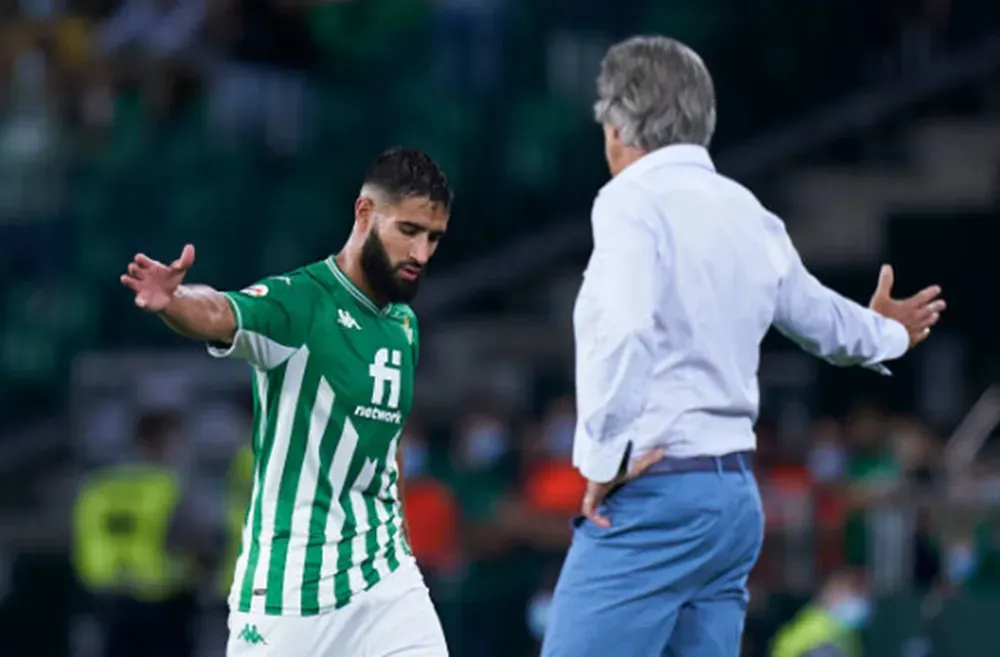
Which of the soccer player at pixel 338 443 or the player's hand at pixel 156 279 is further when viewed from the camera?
the soccer player at pixel 338 443

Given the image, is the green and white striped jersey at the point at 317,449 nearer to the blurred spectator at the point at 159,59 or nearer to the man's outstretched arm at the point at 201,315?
the man's outstretched arm at the point at 201,315

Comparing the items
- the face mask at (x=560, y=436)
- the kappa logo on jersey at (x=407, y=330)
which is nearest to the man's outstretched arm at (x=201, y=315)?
the kappa logo on jersey at (x=407, y=330)

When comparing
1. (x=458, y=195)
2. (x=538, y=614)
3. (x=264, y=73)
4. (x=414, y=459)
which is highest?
(x=264, y=73)

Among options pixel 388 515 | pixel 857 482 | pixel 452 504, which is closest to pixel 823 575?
pixel 857 482

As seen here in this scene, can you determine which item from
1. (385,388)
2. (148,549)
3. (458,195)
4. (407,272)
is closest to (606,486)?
(385,388)

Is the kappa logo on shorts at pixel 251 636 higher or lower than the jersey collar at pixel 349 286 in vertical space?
lower

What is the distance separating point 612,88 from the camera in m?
5.33

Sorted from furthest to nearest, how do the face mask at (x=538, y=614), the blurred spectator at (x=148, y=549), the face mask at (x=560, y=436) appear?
the face mask at (x=560, y=436) → the blurred spectator at (x=148, y=549) → the face mask at (x=538, y=614)

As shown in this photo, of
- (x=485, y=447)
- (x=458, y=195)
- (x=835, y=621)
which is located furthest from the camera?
(x=458, y=195)

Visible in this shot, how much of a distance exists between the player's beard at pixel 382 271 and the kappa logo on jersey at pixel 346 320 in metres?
0.11

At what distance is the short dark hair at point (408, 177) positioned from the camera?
5.48 metres

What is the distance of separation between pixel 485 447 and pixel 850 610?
110 inches

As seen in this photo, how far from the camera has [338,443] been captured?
5.44m

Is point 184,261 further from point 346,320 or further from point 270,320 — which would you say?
point 346,320
